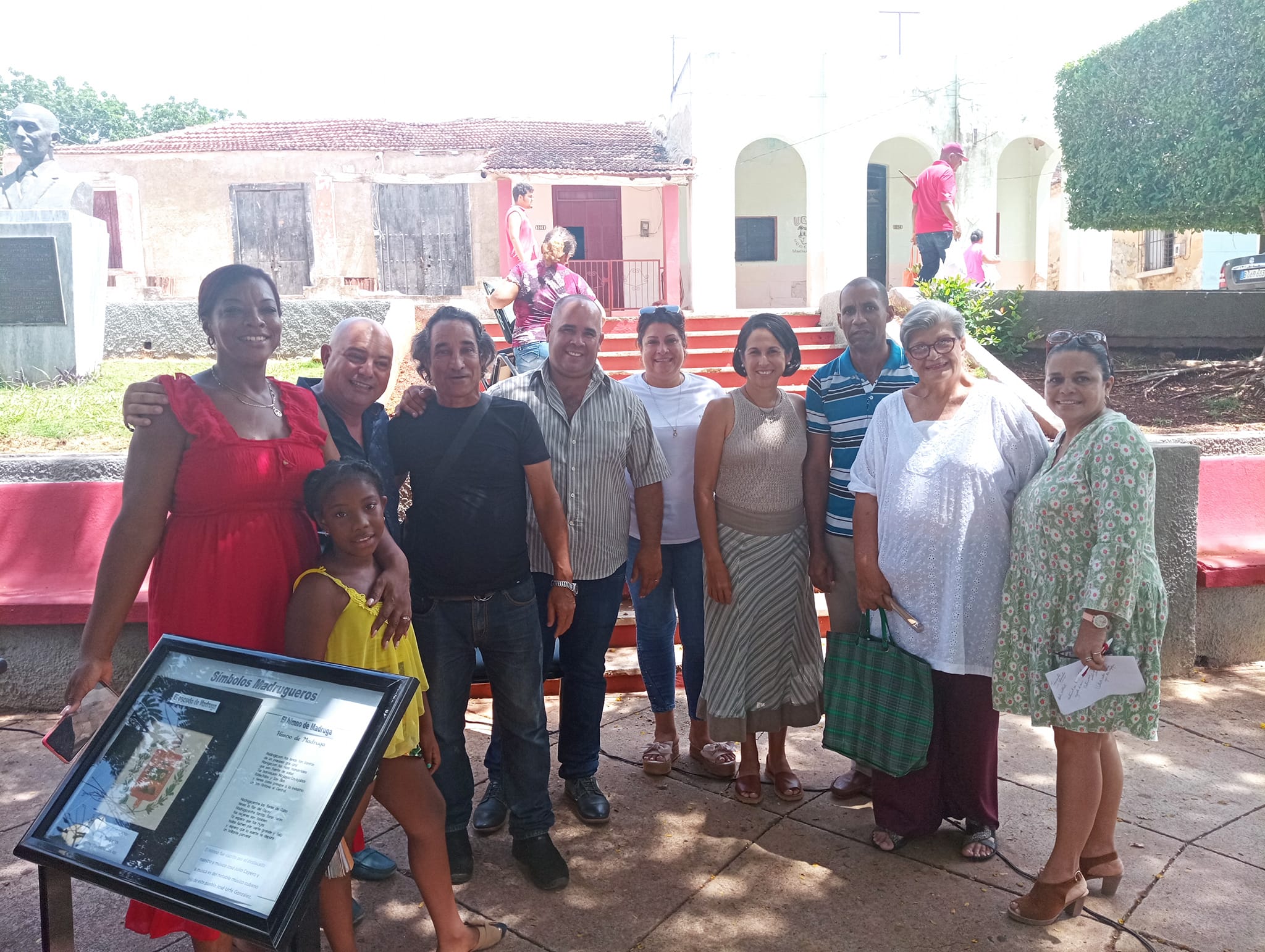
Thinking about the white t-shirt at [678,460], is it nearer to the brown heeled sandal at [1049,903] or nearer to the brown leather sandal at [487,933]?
the brown leather sandal at [487,933]

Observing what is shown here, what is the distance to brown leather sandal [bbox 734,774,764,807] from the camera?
12.5 ft

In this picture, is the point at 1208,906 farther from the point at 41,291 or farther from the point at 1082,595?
the point at 41,291

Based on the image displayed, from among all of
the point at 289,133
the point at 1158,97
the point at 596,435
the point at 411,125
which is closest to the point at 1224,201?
the point at 1158,97

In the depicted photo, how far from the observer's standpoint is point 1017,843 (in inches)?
137

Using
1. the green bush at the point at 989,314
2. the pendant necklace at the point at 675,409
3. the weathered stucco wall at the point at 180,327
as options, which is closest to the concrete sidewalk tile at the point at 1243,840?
the pendant necklace at the point at 675,409

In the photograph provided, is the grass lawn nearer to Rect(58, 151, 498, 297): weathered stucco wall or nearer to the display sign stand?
the display sign stand

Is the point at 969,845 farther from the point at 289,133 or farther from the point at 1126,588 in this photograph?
the point at 289,133

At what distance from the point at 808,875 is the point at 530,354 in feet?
14.4

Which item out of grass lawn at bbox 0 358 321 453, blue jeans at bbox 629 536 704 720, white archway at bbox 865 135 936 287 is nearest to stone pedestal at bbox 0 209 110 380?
grass lawn at bbox 0 358 321 453

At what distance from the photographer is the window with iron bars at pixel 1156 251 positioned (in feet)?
65.6

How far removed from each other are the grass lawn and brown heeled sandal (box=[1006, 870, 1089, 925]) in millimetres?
5807

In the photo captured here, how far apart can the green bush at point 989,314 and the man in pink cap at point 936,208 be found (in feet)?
1.84

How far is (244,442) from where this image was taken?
2.50 metres

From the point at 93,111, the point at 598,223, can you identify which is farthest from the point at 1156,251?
the point at 93,111
